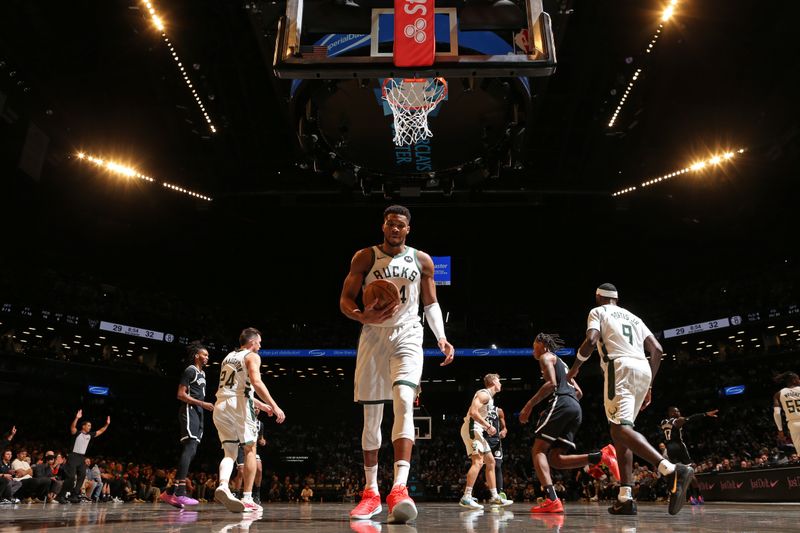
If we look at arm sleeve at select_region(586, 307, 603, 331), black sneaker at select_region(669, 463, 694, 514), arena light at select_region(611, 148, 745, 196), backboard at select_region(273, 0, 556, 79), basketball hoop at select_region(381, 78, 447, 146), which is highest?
arena light at select_region(611, 148, 745, 196)

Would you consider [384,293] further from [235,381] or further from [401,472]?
[235,381]

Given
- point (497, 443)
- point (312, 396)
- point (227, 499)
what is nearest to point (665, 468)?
point (227, 499)

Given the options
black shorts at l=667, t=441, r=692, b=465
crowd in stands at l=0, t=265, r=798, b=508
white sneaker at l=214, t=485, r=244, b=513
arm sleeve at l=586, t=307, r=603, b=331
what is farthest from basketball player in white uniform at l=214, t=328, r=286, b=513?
crowd in stands at l=0, t=265, r=798, b=508

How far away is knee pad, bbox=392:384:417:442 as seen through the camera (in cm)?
390

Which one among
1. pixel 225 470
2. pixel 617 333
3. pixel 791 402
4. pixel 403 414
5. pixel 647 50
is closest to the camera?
pixel 403 414

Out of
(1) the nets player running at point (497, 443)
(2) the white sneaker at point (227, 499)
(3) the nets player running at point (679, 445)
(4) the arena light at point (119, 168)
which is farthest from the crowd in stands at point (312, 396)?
(2) the white sneaker at point (227, 499)

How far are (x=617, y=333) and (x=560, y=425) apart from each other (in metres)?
1.57

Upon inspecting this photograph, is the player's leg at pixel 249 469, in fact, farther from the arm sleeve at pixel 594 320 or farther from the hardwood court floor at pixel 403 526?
the arm sleeve at pixel 594 320

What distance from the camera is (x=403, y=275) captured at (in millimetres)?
4367

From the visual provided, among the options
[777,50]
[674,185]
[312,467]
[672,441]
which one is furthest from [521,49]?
[312,467]

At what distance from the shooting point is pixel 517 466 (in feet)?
79.7

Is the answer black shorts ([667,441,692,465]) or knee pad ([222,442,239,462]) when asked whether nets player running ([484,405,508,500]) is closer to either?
knee pad ([222,442,239,462])

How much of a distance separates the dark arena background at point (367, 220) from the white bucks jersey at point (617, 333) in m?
2.63

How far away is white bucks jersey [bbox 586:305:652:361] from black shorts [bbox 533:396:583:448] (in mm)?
1286
